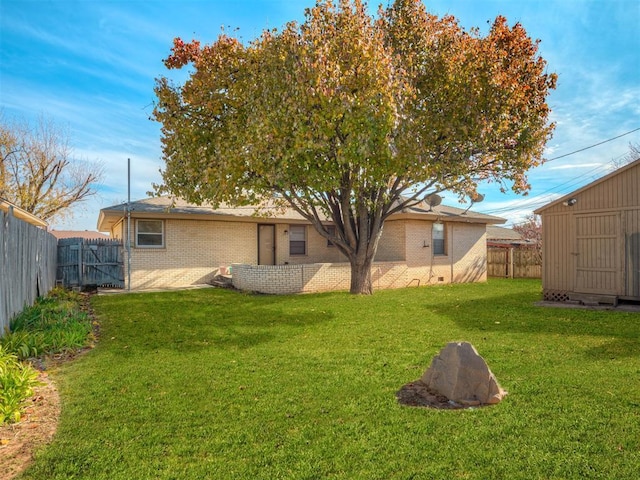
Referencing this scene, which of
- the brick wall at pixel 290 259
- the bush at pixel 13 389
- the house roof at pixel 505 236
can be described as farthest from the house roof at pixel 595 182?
the house roof at pixel 505 236

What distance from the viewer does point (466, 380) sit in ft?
14.0

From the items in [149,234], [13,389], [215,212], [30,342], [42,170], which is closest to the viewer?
[13,389]

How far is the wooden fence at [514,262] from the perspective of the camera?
2058cm

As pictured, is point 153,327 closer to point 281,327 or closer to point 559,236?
point 281,327

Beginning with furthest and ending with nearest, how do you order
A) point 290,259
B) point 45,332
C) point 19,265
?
point 290,259 < point 19,265 < point 45,332

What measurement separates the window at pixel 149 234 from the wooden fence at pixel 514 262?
17.0m

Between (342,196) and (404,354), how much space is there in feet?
24.7

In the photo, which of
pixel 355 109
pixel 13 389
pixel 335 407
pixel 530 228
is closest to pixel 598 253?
pixel 355 109

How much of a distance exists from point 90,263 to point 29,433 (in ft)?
43.6

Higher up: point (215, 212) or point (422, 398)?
point (215, 212)

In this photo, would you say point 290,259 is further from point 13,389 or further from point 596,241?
point 13,389

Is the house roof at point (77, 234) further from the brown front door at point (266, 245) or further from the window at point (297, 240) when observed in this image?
the window at point (297, 240)

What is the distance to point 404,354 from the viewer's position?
20.2 feet

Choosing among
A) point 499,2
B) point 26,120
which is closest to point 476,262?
point 499,2
